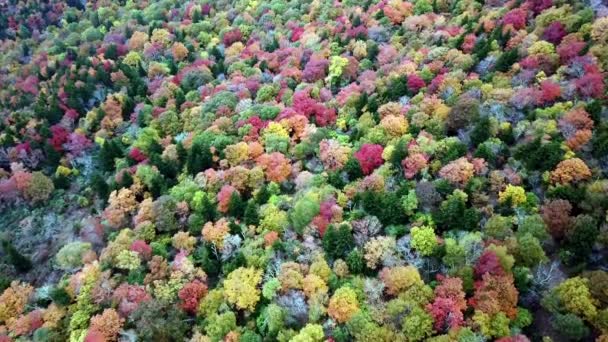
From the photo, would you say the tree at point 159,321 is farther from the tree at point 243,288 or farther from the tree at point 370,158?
the tree at point 370,158

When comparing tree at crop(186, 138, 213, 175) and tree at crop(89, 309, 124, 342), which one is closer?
tree at crop(89, 309, 124, 342)

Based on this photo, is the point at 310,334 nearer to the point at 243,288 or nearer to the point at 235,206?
the point at 243,288

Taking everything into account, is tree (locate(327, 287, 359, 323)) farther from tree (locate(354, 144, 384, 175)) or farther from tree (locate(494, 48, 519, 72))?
tree (locate(494, 48, 519, 72))

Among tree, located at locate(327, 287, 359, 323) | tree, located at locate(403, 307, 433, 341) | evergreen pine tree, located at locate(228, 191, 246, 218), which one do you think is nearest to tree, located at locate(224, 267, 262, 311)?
tree, located at locate(327, 287, 359, 323)

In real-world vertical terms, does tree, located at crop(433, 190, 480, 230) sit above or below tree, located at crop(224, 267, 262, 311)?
above

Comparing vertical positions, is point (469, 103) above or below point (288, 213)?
above

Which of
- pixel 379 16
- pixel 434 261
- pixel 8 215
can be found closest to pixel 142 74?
pixel 8 215

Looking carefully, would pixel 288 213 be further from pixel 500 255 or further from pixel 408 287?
pixel 500 255

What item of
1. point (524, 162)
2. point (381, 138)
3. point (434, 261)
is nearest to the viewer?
point (434, 261)
